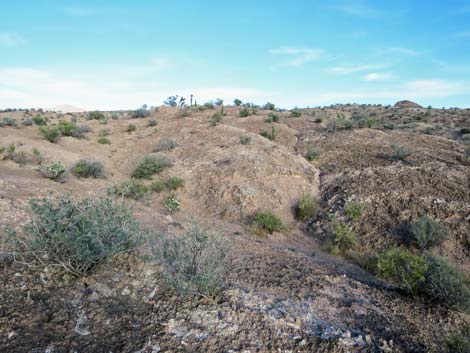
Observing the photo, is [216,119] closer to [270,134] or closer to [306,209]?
[270,134]

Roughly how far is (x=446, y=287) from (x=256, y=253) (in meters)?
3.20

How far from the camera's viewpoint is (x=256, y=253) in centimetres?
643

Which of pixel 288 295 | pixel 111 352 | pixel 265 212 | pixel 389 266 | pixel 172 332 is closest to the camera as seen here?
pixel 111 352

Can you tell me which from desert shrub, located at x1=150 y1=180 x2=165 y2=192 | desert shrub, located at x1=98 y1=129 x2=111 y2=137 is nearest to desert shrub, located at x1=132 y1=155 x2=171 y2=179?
desert shrub, located at x1=150 y1=180 x2=165 y2=192

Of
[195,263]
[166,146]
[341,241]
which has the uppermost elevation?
[166,146]

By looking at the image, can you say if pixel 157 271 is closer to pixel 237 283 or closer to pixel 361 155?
pixel 237 283

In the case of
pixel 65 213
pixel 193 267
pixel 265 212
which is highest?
pixel 65 213

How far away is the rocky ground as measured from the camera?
3680mm

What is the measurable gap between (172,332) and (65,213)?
225 cm

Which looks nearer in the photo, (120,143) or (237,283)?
(237,283)

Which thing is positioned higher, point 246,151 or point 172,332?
point 246,151

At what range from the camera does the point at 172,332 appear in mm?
3660

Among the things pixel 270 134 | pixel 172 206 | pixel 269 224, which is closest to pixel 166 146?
pixel 270 134

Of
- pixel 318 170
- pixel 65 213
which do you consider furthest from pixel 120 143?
pixel 65 213
